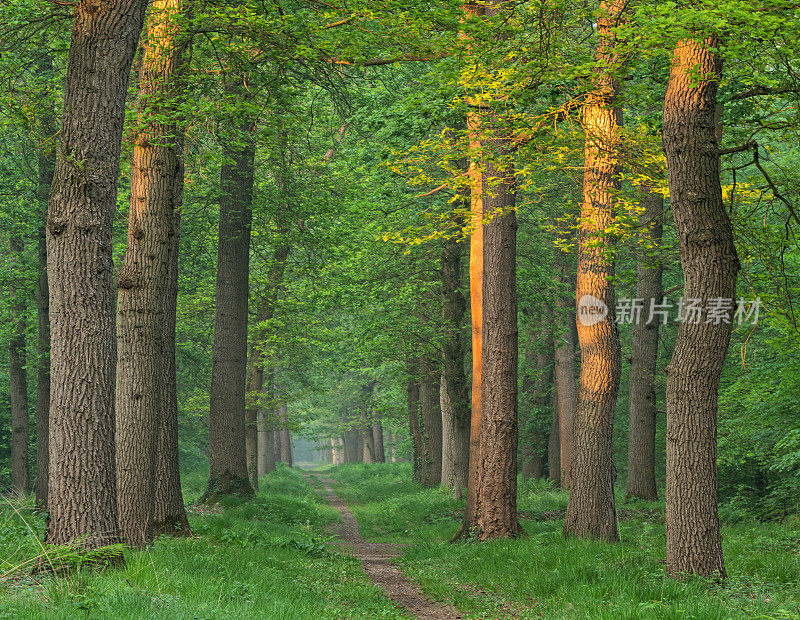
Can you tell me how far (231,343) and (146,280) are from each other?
652 cm

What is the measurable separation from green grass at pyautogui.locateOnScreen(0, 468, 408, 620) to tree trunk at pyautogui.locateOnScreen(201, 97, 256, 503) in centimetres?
303

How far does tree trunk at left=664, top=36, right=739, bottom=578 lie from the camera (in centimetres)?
751

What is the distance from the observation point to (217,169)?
714 inches

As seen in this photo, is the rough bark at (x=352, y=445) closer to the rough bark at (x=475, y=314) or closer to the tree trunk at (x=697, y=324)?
the rough bark at (x=475, y=314)

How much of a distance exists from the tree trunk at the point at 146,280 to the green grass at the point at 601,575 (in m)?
4.16

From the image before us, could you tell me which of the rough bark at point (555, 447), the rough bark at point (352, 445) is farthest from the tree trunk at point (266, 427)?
the rough bark at point (352, 445)

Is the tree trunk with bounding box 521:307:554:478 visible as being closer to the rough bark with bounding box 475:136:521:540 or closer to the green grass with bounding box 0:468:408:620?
the rough bark with bounding box 475:136:521:540

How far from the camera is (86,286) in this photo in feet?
21.5

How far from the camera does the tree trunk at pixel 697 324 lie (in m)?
7.51

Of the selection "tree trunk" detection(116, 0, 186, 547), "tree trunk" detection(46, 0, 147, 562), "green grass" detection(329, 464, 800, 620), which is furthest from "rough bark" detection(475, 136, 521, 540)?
"tree trunk" detection(46, 0, 147, 562)

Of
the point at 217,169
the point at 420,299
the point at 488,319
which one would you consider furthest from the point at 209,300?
the point at 488,319

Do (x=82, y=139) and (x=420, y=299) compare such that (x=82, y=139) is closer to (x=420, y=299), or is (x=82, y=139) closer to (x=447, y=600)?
(x=447, y=600)

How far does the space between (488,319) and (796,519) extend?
28.3 ft

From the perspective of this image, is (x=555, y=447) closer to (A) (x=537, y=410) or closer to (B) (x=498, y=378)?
(A) (x=537, y=410)
